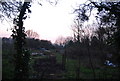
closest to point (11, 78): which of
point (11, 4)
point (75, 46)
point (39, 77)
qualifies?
point (39, 77)

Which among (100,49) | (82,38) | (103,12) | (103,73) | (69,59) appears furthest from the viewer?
(82,38)

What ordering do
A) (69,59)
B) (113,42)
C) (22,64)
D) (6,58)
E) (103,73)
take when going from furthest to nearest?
(69,59)
(103,73)
(6,58)
(113,42)
(22,64)

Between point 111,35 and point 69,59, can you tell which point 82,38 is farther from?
point 111,35

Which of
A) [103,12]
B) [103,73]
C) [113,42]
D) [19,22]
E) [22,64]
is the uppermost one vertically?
[103,12]

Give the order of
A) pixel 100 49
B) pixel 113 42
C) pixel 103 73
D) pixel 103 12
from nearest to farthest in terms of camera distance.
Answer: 1. pixel 103 12
2. pixel 113 42
3. pixel 103 73
4. pixel 100 49

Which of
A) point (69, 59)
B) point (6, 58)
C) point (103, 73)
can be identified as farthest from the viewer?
point (69, 59)

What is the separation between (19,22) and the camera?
7.66 metres

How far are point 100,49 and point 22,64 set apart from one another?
803 cm

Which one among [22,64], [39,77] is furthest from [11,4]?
[39,77]

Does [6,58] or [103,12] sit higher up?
[103,12]

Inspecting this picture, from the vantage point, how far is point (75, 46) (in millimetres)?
16156

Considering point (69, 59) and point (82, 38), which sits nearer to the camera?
point (69, 59)

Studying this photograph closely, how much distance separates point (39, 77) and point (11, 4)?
3.80 meters

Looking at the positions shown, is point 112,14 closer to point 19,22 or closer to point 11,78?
point 19,22
